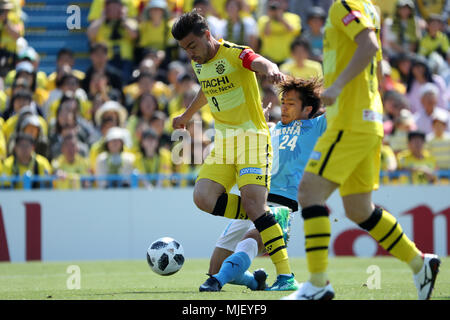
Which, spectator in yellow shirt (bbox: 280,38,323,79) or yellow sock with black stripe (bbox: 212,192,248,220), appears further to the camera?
spectator in yellow shirt (bbox: 280,38,323,79)

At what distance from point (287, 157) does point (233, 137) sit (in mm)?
927

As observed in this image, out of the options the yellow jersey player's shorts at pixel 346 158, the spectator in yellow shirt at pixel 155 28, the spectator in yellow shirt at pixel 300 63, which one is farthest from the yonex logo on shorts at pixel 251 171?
the spectator in yellow shirt at pixel 155 28

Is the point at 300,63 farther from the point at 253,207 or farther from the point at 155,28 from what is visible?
the point at 253,207

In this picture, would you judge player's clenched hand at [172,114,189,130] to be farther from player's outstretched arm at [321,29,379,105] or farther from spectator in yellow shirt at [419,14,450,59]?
spectator in yellow shirt at [419,14,450,59]

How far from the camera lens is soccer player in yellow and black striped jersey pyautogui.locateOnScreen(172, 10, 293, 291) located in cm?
713

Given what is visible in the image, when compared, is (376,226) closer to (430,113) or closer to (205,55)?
(205,55)

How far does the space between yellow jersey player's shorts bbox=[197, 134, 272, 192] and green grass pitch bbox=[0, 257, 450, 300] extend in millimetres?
986

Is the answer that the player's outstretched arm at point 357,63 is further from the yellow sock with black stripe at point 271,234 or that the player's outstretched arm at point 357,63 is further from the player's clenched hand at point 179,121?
the player's clenched hand at point 179,121

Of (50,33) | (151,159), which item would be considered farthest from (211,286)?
(50,33)

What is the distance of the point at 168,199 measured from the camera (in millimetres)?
13188

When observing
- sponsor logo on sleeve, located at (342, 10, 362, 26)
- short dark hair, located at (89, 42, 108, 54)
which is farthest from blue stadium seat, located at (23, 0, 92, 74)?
sponsor logo on sleeve, located at (342, 10, 362, 26)

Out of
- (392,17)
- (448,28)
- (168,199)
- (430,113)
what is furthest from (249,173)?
(448,28)

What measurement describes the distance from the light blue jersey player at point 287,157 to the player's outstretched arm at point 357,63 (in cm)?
214

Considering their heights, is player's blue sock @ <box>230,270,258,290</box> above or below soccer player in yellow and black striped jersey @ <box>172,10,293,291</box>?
below
